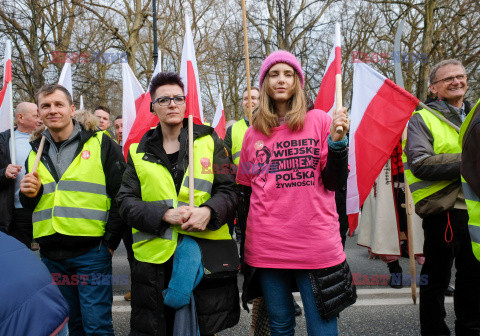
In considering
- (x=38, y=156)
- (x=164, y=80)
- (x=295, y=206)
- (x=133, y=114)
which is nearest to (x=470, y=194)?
(x=295, y=206)

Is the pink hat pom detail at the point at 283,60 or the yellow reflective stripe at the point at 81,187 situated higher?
the pink hat pom detail at the point at 283,60

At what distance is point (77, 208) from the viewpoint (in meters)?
2.51

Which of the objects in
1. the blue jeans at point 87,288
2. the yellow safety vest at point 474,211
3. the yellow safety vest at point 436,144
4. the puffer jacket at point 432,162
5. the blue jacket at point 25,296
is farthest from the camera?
the yellow safety vest at point 436,144

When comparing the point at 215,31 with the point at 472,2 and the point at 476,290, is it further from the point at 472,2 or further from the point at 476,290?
the point at 476,290

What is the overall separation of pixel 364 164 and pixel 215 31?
58.8ft

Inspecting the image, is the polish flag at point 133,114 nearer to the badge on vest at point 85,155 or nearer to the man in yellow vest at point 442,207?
the badge on vest at point 85,155

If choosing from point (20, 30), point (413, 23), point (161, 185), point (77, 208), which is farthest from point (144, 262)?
point (413, 23)

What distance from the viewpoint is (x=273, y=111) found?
Result: 225 centimetres

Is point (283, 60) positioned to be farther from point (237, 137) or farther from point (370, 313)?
point (370, 313)

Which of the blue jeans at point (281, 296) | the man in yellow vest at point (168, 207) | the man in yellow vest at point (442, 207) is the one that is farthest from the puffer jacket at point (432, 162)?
the man in yellow vest at point (168, 207)

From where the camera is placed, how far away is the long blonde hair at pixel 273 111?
81.5 inches

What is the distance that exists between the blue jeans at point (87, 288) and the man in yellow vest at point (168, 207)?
49 cm

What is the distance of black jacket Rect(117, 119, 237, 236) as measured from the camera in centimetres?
203

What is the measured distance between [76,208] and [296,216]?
144 cm
